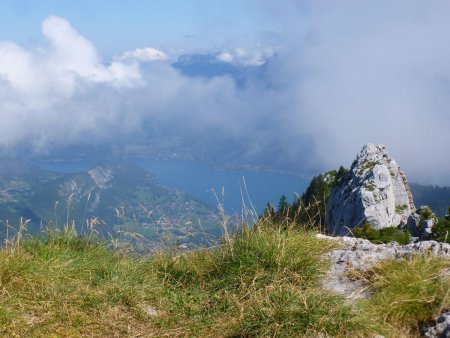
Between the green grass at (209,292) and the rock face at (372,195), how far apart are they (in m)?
22.3

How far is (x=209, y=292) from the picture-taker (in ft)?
25.0

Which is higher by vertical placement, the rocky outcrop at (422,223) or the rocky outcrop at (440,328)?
the rocky outcrop at (440,328)

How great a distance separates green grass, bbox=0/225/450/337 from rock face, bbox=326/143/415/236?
2230cm

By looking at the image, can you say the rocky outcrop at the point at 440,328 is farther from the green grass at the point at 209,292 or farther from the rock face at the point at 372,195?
the rock face at the point at 372,195

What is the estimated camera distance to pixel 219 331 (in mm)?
6578

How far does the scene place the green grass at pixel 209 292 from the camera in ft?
20.2

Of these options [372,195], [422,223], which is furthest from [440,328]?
[372,195]

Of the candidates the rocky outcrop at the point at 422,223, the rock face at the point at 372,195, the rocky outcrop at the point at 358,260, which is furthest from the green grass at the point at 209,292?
the rock face at the point at 372,195

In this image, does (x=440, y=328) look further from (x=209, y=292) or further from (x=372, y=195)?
(x=372, y=195)

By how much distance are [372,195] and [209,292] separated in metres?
27.2

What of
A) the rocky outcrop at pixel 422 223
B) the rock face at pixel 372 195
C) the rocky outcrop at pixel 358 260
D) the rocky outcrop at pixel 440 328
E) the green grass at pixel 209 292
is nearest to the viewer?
the rocky outcrop at pixel 440 328

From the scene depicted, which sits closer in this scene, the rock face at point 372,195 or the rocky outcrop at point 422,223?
the rocky outcrop at point 422,223

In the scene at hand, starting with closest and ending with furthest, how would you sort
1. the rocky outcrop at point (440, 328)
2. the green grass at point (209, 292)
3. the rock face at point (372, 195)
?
the rocky outcrop at point (440, 328)
the green grass at point (209, 292)
the rock face at point (372, 195)

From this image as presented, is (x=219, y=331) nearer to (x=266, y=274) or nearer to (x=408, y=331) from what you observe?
(x=266, y=274)
